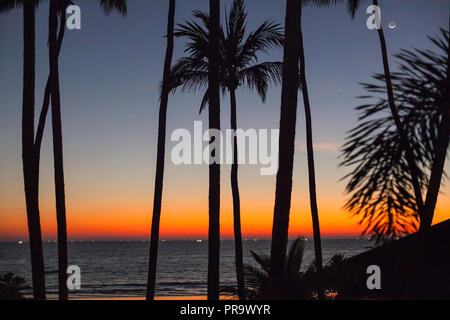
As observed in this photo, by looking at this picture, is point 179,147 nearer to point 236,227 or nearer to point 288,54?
point 288,54

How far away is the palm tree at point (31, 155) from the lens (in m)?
11.3

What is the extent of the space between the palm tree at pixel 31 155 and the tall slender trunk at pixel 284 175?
5693 millimetres

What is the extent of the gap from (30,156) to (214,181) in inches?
155

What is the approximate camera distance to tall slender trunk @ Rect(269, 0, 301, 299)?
7957mm

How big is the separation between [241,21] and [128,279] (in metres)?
51.5

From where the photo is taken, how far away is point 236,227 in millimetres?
15500

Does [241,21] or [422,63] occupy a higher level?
[241,21]

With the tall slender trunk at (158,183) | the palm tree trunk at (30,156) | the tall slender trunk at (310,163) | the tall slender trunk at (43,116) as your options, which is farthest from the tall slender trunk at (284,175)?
the tall slender trunk at (43,116)

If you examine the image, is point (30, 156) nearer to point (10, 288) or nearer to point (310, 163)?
point (10, 288)
